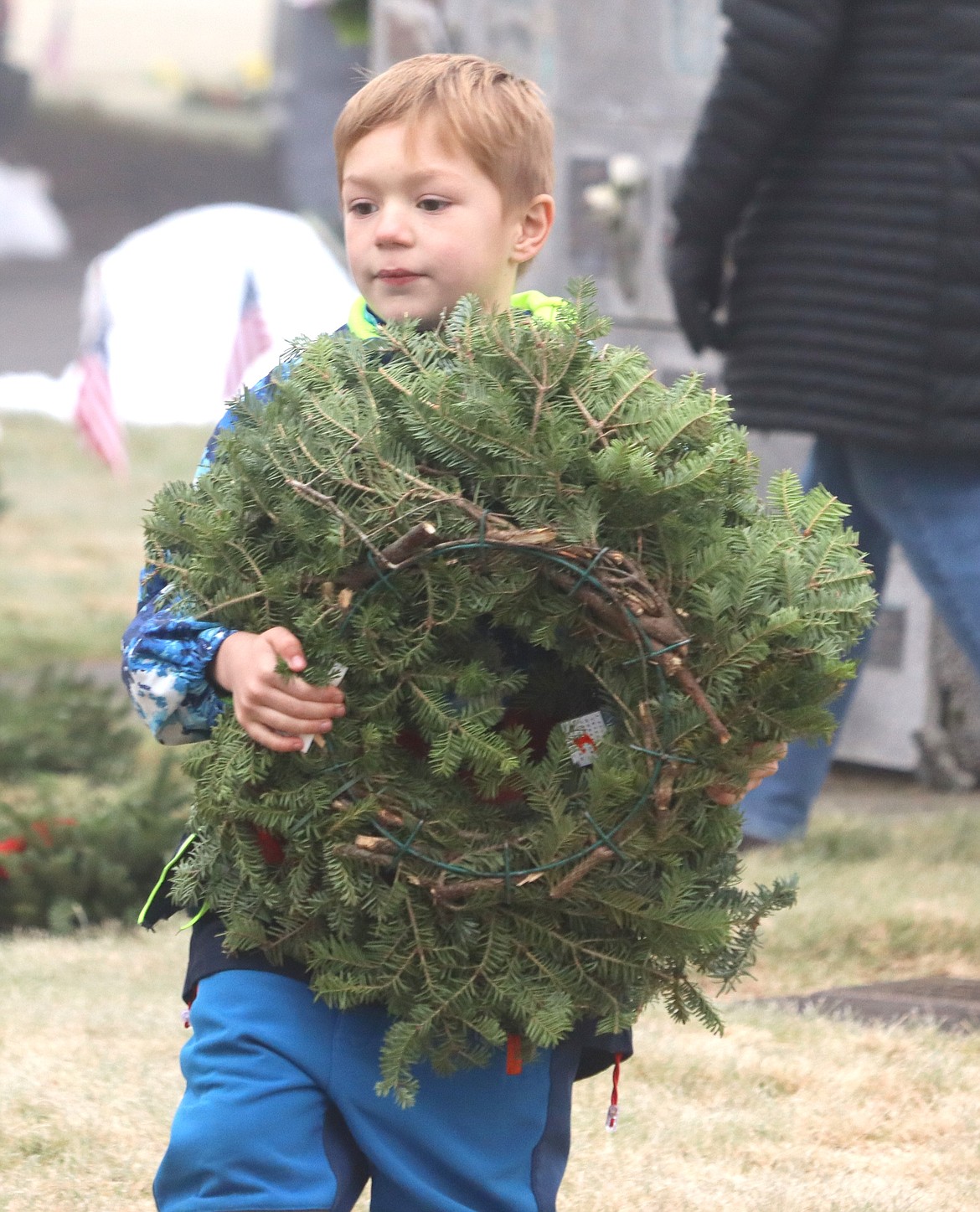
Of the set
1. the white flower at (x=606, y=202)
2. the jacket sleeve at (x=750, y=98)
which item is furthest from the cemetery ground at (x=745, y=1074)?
the white flower at (x=606, y=202)

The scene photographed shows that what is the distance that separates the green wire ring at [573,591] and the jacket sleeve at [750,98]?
2.38m

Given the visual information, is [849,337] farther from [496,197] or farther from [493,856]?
[493,856]

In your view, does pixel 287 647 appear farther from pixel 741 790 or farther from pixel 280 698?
pixel 741 790

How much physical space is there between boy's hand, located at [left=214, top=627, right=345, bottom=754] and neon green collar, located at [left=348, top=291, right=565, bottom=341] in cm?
50

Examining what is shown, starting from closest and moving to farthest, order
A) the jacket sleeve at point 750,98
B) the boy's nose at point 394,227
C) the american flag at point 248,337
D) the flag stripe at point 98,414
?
the boy's nose at point 394,227 → the jacket sleeve at point 750,98 → the american flag at point 248,337 → the flag stripe at point 98,414

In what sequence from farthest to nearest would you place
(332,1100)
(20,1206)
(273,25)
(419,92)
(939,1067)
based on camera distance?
(273,25) < (939,1067) < (20,1206) < (419,92) < (332,1100)

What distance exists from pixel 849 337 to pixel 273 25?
306 inches

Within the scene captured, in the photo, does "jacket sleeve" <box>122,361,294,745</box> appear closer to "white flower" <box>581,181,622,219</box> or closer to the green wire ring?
the green wire ring

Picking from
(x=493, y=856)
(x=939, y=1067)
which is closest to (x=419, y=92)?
(x=493, y=856)

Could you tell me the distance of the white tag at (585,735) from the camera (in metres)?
2.11

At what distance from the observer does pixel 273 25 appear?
11.1 metres

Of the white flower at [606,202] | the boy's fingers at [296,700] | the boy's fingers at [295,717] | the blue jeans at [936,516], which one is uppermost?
the white flower at [606,202]

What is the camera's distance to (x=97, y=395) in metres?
9.94

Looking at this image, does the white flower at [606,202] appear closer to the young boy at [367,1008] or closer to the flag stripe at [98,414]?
the young boy at [367,1008]
